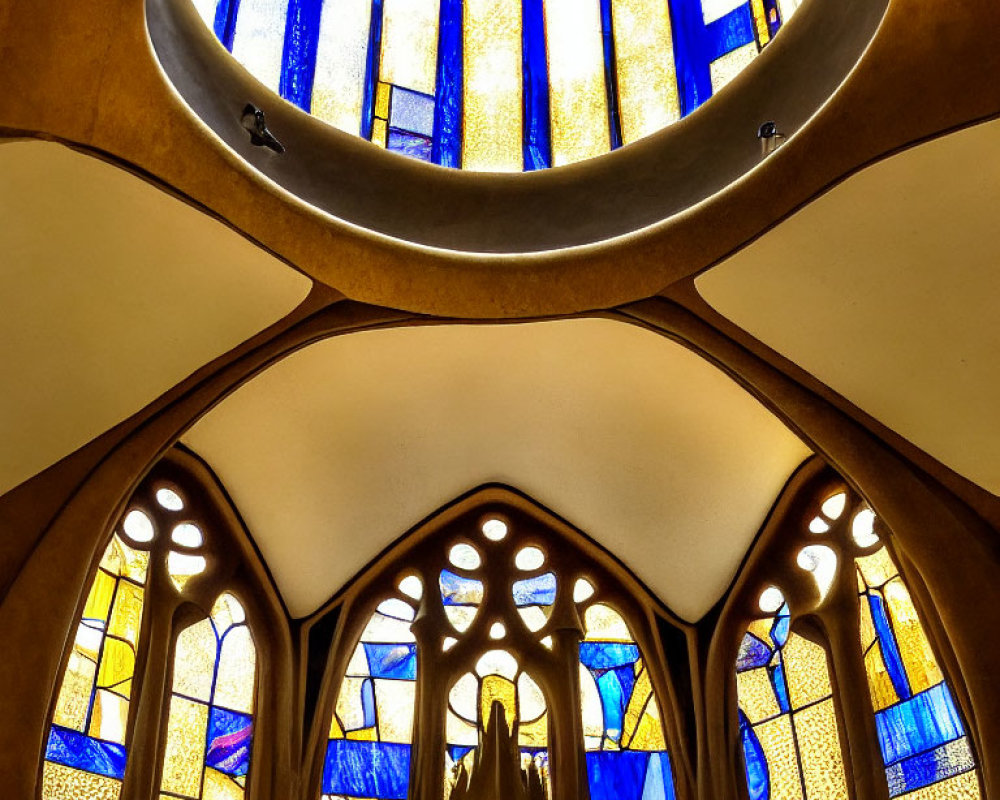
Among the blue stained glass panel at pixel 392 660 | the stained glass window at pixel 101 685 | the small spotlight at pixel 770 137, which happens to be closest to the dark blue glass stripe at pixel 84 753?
the stained glass window at pixel 101 685

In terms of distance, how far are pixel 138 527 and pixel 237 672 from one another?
1.08m

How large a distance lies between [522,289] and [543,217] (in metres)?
0.54

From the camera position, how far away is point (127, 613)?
23.6ft

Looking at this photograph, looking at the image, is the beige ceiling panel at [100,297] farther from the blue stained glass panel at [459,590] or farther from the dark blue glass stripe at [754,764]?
the dark blue glass stripe at [754,764]

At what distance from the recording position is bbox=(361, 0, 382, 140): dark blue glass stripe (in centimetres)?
777

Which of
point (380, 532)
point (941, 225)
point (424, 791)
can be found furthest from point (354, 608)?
point (941, 225)

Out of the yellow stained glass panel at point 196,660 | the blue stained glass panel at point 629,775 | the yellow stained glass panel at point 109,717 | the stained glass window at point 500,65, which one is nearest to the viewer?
the yellow stained glass panel at point 109,717

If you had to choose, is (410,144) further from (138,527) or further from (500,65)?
(138,527)

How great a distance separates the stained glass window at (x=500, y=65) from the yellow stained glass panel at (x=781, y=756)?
12.2ft

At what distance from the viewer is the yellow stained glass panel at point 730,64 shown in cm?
756

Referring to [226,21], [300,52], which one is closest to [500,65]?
[300,52]

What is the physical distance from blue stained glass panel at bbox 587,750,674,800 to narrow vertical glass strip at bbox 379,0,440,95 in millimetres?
4414

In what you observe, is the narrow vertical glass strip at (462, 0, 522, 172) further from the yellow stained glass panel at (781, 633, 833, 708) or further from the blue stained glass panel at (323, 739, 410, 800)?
the blue stained glass panel at (323, 739, 410, 800)

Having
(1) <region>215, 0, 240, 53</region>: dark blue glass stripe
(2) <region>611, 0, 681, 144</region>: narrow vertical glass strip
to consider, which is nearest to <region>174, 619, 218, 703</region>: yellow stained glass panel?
(1) <region>215, 0, 240, 53</region>: dark blue glass stripe
